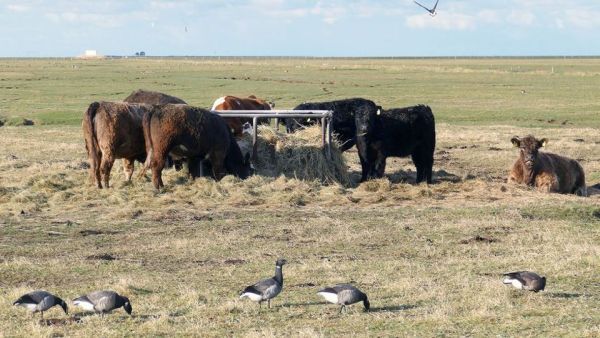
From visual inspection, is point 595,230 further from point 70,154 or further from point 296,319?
point 70,154

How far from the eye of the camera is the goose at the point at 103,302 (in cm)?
907

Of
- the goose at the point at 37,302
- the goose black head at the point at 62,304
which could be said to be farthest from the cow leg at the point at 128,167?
the goose at the point at 37,302

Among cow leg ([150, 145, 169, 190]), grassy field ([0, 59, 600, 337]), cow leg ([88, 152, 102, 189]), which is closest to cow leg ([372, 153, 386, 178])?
grassy field ([0, 59, 600, 337])

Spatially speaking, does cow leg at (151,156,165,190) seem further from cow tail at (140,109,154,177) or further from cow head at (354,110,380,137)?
cow head at (354,110,380,137)

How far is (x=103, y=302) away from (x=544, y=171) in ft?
39.4

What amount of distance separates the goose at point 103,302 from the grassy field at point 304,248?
0.15 m

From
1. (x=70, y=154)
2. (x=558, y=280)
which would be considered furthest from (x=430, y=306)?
(x=70, y=154)

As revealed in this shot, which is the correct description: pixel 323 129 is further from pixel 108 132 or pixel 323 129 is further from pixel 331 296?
pixel 331 296

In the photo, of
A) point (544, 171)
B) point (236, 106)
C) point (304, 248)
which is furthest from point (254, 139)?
point (304, 248)

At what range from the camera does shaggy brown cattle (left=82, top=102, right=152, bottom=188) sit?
1839 centimetres

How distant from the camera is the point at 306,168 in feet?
64.1

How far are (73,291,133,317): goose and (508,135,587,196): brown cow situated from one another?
11367 mm

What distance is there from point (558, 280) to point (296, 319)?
11.6 ft

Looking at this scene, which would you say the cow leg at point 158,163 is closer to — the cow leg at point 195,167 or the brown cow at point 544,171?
the cow leg at point 195,167
